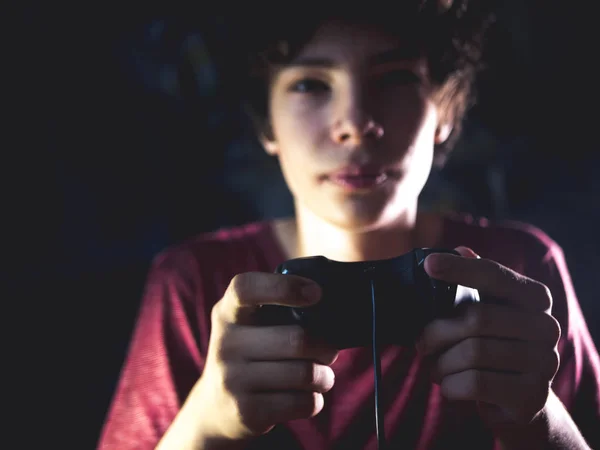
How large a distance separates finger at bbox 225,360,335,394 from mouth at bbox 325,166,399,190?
223mm

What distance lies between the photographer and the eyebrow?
1.84 ft

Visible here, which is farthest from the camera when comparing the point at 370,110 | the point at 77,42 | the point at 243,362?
the point at 77,42

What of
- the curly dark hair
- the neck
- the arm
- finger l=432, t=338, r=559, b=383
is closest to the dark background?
the curly dark hair

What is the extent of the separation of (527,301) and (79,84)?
2.81 ft

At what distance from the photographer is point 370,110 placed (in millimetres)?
541

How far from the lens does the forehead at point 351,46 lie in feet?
1.84

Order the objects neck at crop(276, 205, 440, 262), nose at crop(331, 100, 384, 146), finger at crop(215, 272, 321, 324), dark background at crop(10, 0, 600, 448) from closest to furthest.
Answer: finger at crop(215, 272, 321, 324), nose at crop(331, 100, 384, 146), neck at crop(276, 205, 440, 262), dark background at crop(10, 0, 600, 448)

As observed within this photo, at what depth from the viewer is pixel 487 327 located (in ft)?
1.40

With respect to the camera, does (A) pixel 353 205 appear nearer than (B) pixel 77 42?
Yes

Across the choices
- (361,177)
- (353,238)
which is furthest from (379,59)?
(353,238)

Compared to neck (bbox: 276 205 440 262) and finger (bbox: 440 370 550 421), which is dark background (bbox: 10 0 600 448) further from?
finger (bbox: 440 370 550 421)

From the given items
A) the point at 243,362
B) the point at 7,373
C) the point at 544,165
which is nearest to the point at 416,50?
the point at 243,362

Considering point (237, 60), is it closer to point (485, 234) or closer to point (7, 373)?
point (485, 234)

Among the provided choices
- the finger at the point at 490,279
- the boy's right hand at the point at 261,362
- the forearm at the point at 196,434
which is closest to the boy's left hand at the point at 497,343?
the finger at the point at 490,279
